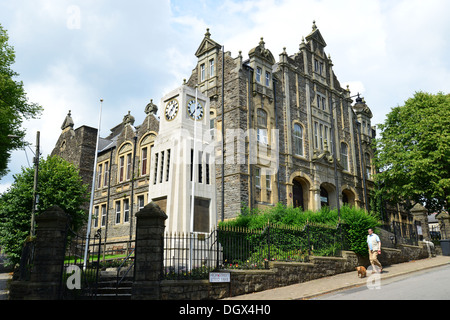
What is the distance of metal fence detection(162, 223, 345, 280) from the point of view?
12.5m

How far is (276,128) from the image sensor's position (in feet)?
85.6

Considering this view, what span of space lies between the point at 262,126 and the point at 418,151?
45.8ft

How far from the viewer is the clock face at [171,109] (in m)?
16.7

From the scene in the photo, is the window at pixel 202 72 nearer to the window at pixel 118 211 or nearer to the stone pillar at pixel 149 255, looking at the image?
the window at pixel 118 211

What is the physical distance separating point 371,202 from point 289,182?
1277 cm

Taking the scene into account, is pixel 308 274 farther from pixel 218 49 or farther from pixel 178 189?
pixel 218 49

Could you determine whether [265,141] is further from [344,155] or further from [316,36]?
[316,36]

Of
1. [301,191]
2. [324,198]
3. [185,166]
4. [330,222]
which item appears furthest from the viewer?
[324,198]

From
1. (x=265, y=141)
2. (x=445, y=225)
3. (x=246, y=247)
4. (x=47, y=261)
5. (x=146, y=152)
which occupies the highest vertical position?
(x=146, y=152)

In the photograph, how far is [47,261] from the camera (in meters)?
11.3

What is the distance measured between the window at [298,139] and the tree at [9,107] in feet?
61.9

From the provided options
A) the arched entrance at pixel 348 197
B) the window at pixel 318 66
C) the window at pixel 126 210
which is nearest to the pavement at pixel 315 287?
the window at pixel 126 210

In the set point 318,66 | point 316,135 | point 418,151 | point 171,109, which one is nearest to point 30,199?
point 171,109
